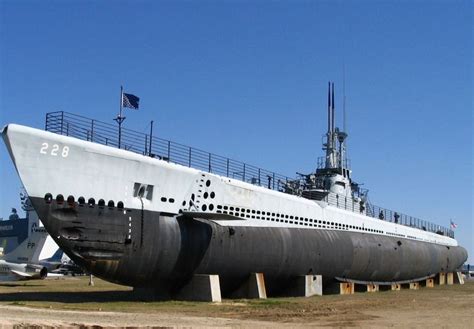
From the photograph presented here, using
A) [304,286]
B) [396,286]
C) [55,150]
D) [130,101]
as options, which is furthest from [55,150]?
[396,286]

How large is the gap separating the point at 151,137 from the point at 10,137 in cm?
511

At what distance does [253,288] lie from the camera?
21.6 meters

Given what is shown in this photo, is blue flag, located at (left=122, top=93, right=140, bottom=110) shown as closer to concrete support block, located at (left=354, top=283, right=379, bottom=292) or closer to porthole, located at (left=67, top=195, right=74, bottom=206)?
porthole, located at (left=67, top=195, right=74, bottom=206)

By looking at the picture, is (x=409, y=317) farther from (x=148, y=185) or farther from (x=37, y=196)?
(x=37, y=196)

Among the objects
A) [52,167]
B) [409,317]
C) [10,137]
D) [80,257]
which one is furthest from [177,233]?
[409,317]

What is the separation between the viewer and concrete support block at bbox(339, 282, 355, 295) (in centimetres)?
2641

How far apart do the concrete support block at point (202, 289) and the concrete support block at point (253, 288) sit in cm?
221

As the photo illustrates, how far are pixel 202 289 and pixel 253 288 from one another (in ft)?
9.03

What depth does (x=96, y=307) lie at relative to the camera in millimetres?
16781

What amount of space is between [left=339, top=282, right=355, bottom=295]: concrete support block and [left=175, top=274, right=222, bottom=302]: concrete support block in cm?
862

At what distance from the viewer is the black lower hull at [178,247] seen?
17203mm

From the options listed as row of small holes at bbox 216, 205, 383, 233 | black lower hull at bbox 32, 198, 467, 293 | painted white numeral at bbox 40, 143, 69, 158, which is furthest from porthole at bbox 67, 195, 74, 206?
row of small holes at bbox 216, 205, 383, 233

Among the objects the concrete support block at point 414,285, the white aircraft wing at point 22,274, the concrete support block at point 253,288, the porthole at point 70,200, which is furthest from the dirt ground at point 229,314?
the white aircraft wing at point 22,274

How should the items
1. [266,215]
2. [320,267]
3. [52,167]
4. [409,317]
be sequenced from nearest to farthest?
1. [409,317]
2. [52,167]
3. [266,215]
4. [320,267]
